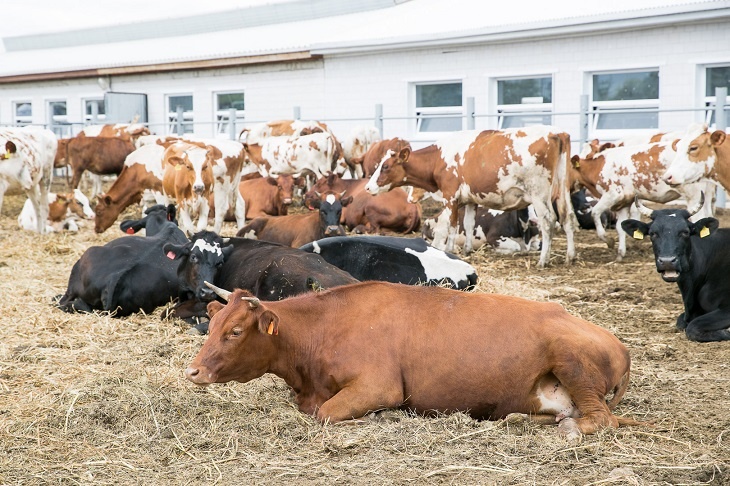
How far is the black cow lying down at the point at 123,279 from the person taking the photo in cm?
816

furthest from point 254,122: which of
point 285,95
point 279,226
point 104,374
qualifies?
point 104,374

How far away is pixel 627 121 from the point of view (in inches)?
731

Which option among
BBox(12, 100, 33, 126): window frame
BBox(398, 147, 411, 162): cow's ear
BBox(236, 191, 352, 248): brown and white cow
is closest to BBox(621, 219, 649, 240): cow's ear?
BBox(236, 191, 352, 248): brown and white cow

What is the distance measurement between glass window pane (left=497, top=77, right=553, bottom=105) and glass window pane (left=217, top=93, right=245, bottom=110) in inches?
341

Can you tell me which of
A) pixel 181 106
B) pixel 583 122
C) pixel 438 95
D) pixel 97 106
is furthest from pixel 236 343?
pixel 97 106

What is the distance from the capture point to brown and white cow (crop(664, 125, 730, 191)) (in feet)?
34.3

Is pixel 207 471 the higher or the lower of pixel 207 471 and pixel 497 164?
the lower

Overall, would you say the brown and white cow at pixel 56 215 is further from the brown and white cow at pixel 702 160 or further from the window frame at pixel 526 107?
the brown and white cow at pixel 702 160

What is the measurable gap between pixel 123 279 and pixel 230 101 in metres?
18.7

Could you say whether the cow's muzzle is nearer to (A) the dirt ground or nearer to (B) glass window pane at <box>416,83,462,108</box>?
(A) the dirt ground

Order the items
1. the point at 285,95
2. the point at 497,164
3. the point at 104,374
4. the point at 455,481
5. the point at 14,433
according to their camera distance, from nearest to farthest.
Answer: the point at 455,481
the point at 14,433
the point at 104,374
the point at 497,164
the point at 285,95

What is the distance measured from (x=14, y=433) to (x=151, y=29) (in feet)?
116

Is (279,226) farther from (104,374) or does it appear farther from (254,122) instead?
(254,122)

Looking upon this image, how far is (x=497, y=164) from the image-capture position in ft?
39.5
